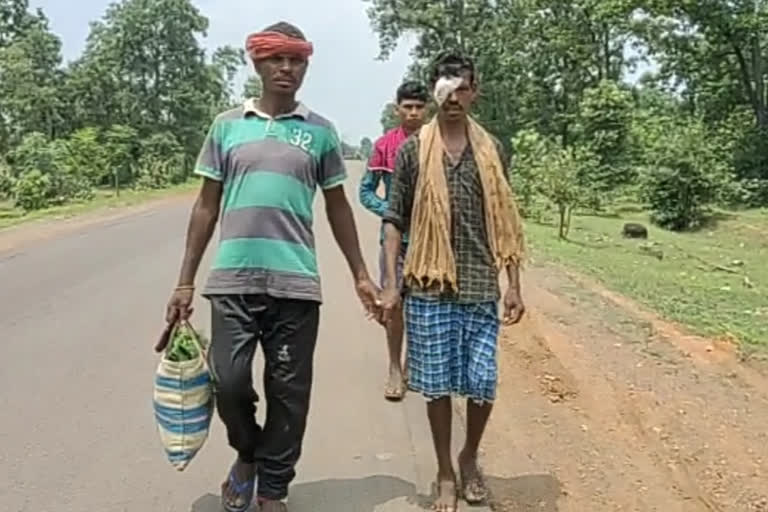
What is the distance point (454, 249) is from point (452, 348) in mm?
383

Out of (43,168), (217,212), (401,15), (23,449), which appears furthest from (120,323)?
(401,15)

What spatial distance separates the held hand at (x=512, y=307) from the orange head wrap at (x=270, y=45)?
127 centimetres

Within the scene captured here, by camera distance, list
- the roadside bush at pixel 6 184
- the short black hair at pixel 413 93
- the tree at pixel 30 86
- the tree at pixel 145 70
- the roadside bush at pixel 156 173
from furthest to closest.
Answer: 1. the tree at pixel 145 70
2. the tree at pixel 30 86
3. the roadside bush at pixel 156 173
4. the roadside bush at pixel 6 184
5. the short black hair at pixel 413 93

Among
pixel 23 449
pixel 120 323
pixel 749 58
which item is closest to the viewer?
pixel 23 449

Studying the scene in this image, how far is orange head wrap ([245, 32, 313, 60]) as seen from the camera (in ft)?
11.0

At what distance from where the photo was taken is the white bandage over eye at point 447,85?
3672 millimetres

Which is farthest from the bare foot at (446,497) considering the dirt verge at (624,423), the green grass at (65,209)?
the green grass at (65,209)

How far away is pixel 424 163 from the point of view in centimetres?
370

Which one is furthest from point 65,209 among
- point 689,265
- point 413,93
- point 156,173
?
point 413,93

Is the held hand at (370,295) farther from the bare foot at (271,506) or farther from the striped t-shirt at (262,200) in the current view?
the bare foot at (271,506)

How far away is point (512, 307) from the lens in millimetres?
3812

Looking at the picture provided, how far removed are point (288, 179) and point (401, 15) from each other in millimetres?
42559

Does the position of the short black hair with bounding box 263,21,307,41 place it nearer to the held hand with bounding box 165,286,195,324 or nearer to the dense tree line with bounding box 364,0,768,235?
the held hand with bounding box 165,286,195,324

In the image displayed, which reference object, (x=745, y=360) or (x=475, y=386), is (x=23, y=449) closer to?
(x=475, y=386)
